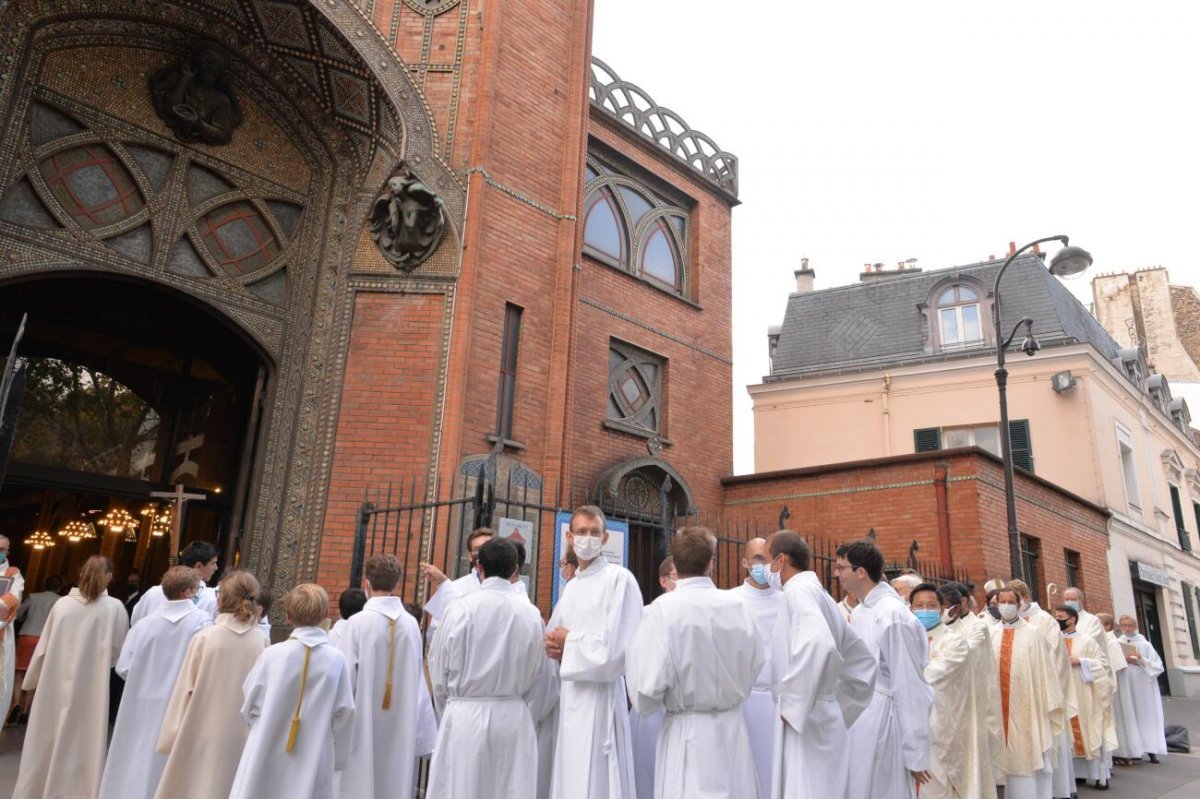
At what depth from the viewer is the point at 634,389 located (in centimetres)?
1625

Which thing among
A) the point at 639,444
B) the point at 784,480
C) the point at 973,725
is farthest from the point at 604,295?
the point at 973,725

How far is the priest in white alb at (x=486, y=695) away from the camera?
4906mm

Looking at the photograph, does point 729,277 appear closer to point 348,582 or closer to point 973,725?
point 348,582

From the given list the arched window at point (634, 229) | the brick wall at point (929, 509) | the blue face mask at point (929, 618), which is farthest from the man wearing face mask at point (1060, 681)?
the arched window at point (634, 229)

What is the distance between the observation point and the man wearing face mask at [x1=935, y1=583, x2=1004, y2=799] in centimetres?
709

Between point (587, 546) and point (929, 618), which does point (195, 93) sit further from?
point (929, 618)

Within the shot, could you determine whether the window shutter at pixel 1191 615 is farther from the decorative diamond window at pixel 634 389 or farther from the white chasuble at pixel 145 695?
the white chasuble at pixel 145 695

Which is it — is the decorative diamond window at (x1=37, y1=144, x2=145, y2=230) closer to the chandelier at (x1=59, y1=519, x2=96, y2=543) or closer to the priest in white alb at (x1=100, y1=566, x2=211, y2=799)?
the priest in white alb at (x1=100, y1=566, x2=211, y2=799)

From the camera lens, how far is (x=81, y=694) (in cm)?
671

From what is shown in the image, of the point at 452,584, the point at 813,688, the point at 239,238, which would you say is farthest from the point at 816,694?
the point at 239,238

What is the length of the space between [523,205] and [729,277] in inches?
299

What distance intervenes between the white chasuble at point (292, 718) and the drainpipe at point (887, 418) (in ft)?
68.6

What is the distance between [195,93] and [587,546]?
975 centimetres

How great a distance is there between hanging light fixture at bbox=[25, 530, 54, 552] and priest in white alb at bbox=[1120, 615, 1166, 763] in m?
17.8
